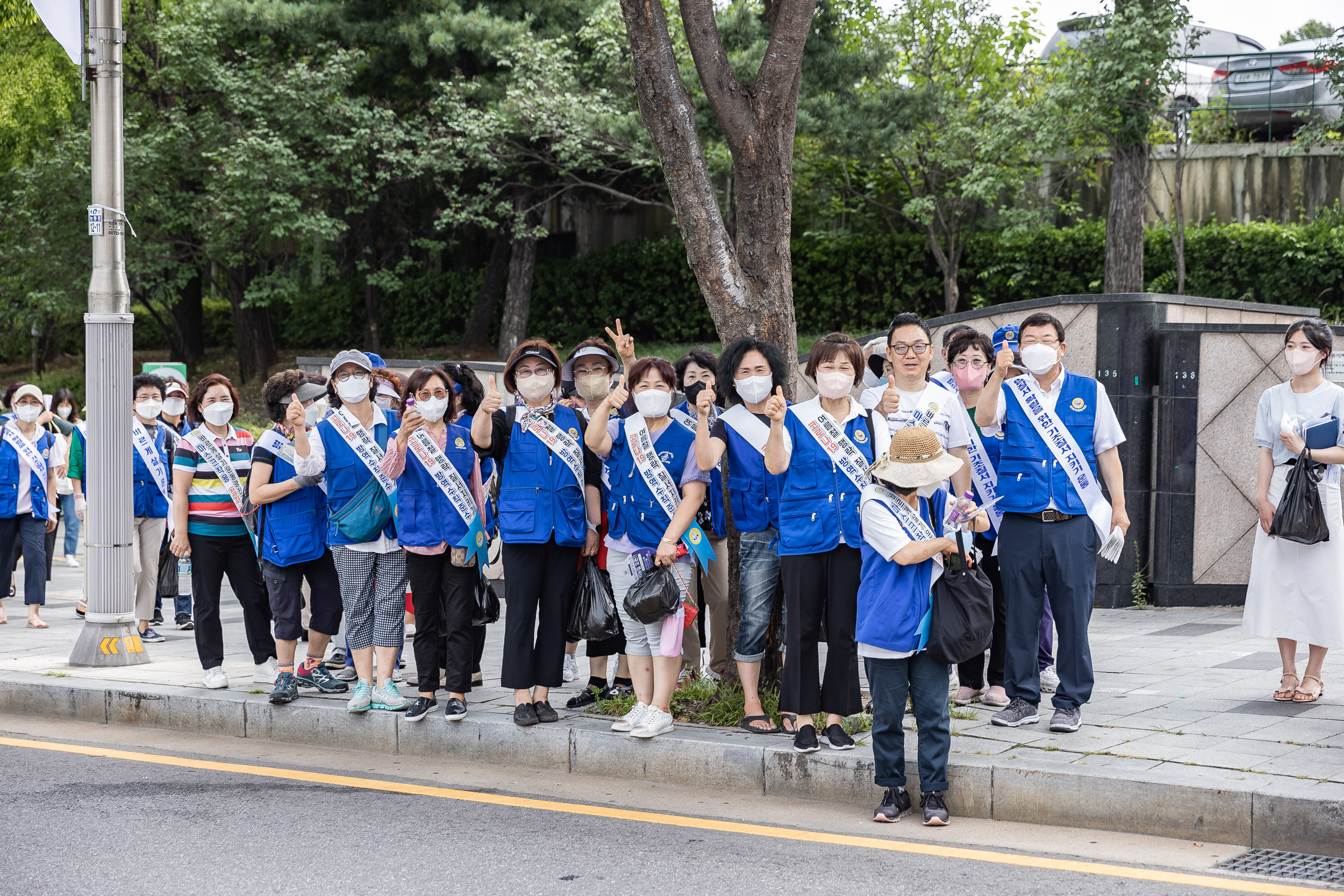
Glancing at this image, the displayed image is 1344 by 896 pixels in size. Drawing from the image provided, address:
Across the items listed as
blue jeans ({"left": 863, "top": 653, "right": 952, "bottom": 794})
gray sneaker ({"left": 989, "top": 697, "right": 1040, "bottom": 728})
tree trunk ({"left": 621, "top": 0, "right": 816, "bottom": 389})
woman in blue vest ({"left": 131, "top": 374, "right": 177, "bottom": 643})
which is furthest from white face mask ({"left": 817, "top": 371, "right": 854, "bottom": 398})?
woman in blue vest ({"left": 131, "top": 374, "right": 177, "bottom": 643})

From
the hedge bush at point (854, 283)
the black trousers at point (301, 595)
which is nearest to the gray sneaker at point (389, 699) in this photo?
the black trousers at point (301, 595)

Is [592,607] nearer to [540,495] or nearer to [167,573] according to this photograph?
Answer: [540,495]

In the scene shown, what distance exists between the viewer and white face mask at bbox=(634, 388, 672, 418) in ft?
19.4

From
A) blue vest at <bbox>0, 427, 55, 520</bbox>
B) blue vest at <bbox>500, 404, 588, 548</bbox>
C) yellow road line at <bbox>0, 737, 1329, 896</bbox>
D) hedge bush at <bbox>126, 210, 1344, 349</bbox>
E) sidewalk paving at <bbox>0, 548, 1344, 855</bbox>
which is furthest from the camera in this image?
hedge bush at <bbox>126, 210, 1344, 349</bbox>

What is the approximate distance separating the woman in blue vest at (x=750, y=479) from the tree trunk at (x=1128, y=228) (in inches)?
440

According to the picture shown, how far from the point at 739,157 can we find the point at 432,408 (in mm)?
2088

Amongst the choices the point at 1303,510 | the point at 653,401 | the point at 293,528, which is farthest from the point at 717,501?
the point at 1303,510

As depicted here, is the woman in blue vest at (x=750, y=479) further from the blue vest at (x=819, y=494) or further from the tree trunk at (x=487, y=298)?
the tree trunk at (x=487, y=298)

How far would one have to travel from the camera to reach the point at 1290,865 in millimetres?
4445

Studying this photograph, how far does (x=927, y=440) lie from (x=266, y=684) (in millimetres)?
4589

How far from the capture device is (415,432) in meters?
6.32

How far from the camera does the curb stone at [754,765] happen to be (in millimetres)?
4688

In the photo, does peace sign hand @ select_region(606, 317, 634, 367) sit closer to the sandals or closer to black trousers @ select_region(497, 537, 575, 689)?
black trousers @ select_region(497, 537, 575, 689)

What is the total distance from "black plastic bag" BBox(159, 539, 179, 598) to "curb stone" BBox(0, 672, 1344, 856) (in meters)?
1.91
